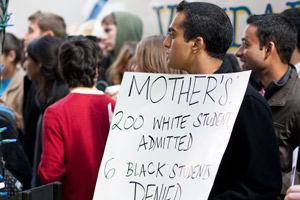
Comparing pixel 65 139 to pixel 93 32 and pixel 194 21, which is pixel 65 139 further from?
pixel 93 32

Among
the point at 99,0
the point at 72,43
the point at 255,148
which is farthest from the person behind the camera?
the point at 99,0

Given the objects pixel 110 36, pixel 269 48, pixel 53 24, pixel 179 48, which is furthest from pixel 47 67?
pixel 179 48

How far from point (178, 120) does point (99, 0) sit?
5.40m

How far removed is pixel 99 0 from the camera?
805cm

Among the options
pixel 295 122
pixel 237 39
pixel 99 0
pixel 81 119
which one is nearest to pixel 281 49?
pixel 295 122

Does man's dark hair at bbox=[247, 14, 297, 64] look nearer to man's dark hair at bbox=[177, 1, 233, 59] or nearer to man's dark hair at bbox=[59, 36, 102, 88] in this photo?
man's dark hair at bbox=[177, 1, 233, 59]

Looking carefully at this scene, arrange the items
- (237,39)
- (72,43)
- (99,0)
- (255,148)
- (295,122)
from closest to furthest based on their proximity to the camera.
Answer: (255,148), (295,122), (72,43), (237,39), (99,0)

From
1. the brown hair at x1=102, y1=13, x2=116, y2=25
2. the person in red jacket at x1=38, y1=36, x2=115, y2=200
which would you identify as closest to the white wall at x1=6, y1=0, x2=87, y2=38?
the brown hair at x1=102, y1=13, x2=116, y2=25

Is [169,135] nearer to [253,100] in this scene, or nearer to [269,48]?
[253,100]

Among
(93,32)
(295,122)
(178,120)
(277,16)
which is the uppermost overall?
(277,16)

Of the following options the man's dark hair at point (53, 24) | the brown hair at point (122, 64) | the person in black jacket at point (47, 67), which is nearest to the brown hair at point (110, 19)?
the man's dark hair at point (53, 24)

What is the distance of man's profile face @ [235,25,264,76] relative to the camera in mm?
3840

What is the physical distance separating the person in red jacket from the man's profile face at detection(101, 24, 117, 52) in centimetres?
364

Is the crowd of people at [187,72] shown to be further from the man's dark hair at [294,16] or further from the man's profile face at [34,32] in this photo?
the man's profile face at [34,32]
